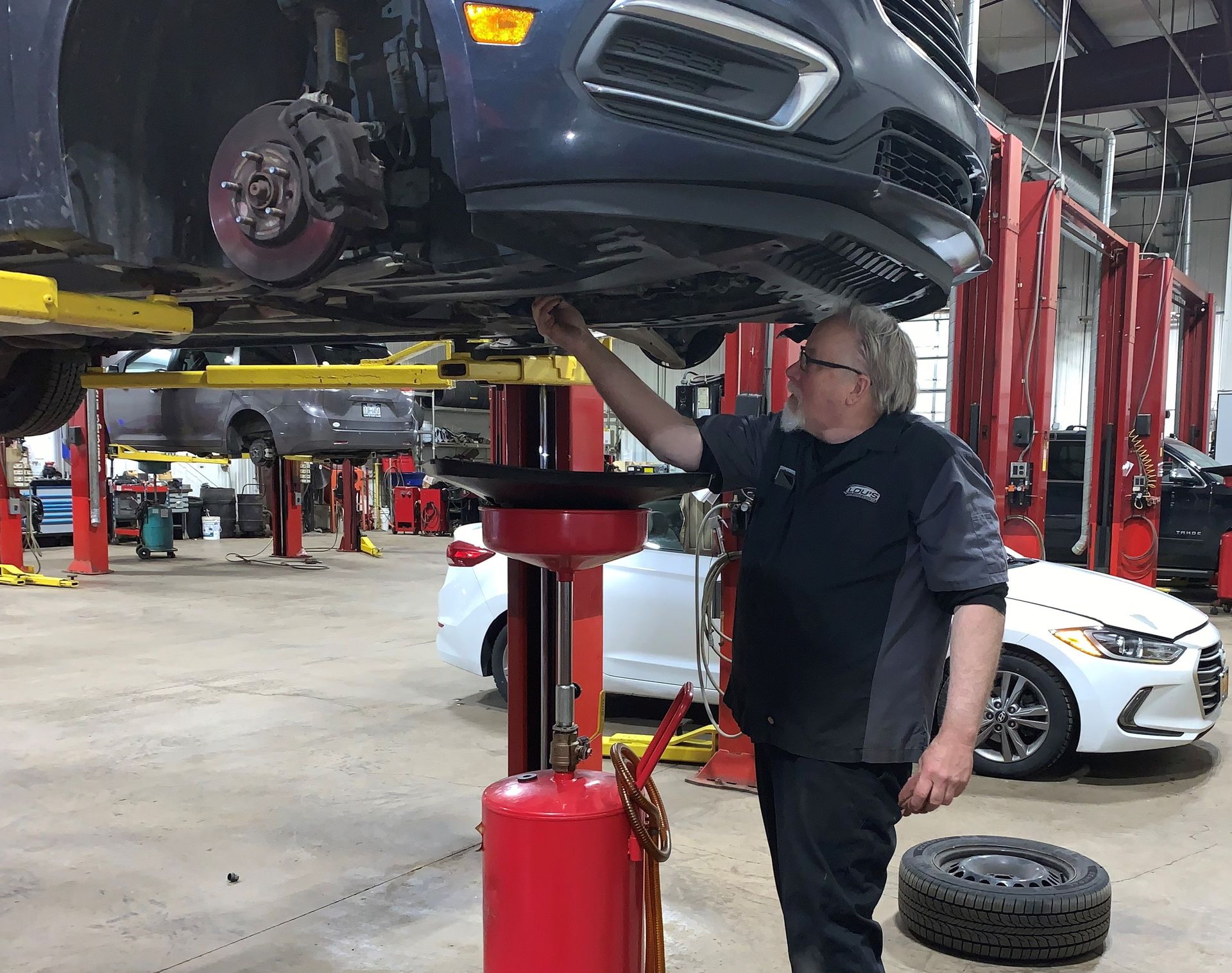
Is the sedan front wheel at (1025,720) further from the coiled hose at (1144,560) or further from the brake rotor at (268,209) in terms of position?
the coiled hose at (1144,560)

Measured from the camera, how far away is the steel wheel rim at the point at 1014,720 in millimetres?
3678

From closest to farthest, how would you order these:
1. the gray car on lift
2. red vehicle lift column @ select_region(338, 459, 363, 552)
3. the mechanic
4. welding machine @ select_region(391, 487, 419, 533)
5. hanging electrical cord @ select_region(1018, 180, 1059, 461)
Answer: the mechanic
hanging electrical cord @ select_region(1018, 180, 1059, 461)
the gray car on lift
red vehicle lift column @ select_region(338, 459, 363, 552)
welding machine @ select_region(391, 487, 419, 533)

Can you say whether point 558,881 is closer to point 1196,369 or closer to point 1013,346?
point 1013,346

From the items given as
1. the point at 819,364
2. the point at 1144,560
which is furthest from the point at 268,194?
the point at 1144,560

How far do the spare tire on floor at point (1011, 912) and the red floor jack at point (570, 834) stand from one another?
100 cm

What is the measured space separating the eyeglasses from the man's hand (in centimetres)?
44

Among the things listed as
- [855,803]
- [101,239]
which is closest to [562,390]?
[101,239]

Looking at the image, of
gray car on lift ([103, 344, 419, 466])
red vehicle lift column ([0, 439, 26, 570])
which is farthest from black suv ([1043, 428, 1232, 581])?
red vehicle lift column ([0, 439, 26, 570])

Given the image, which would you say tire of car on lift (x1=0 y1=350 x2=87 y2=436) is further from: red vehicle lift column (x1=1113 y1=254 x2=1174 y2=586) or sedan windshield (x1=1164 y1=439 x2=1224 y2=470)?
sedan windshield (x1=1164 y1=439 x2=1224 y2=470)

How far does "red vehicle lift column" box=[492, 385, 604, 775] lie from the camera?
104 inches

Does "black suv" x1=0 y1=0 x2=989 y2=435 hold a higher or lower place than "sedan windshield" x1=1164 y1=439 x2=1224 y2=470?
higher

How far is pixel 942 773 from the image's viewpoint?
1.55 m

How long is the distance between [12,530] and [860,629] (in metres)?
10.2

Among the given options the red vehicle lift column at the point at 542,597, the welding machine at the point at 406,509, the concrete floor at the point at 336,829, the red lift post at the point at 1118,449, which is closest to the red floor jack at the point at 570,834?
the red vehicle lift column at the point at 542,597
